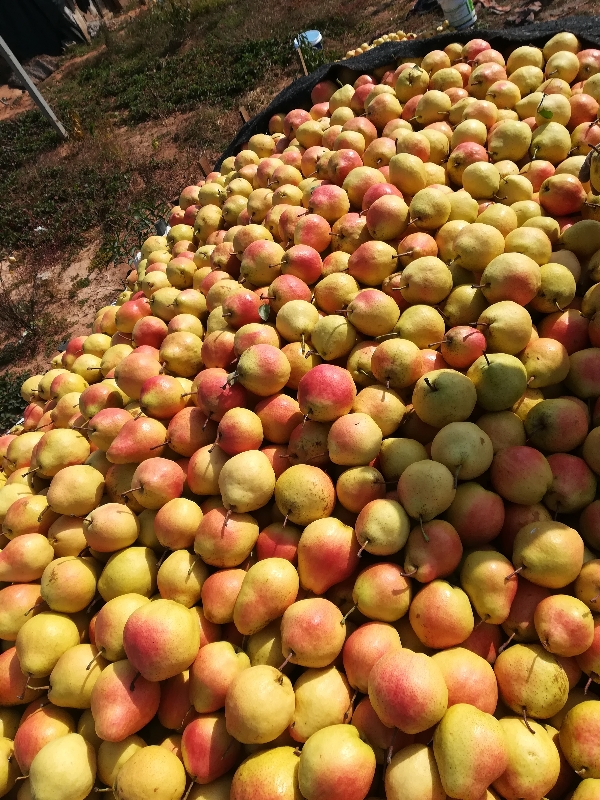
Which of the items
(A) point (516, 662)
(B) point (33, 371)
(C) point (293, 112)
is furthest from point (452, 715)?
(B) point (33, 371)

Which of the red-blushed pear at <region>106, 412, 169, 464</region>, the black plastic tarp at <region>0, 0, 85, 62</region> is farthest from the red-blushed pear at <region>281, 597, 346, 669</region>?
the black plastic tarp at <region>0, 0, 85, 62</region>

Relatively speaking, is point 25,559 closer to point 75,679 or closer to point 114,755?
point 75,679

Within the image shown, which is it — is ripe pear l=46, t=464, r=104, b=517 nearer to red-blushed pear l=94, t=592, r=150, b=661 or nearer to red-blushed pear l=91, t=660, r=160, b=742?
red-blushed pear l=94, t=592, r=150, b=661

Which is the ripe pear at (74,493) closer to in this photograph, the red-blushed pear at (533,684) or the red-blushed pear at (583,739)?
the red-blushed pear at (533,684)

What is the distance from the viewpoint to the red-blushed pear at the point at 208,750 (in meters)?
1.81

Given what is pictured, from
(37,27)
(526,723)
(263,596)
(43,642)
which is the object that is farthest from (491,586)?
(37,27)

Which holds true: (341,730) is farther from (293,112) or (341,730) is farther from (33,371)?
(33,371)

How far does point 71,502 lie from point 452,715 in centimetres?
201

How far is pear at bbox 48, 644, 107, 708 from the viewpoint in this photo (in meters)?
2.06

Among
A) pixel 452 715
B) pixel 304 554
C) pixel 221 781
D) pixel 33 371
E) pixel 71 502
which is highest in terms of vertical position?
pixel 71 502

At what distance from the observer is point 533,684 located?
1.69m

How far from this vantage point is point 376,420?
233 cm

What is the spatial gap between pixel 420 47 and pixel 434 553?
493 cm

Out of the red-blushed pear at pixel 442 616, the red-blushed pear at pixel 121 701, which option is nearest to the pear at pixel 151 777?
the red-blushed pear at pixel 121 701
